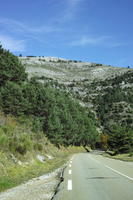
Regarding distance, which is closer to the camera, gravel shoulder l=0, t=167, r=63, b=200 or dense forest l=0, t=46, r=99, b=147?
gravel shoulder l=0, t=167, r=63, b=200

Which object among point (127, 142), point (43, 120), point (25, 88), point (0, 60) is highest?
point (0, 60)

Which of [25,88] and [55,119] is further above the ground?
[25,88]

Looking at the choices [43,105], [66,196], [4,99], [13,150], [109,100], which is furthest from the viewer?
[109,100]

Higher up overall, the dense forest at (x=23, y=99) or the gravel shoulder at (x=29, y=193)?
the dense forest at (x=23, y=99)

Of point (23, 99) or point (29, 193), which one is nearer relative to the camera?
point (29, 193)

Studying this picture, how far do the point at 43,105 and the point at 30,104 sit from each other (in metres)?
4.83

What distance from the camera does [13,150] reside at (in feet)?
55.1

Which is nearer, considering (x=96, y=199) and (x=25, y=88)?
(x=96, y=199)

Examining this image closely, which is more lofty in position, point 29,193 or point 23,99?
point 23,99

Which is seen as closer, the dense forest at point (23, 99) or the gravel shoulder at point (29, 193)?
the gravel shoulder at point (29, 193)

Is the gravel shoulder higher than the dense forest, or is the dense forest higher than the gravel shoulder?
the dense forest

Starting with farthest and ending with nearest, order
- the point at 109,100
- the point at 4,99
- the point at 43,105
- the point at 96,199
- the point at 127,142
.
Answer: the point at 109,100 → the point at 127,142 → the point at 43,105 → the point at 4,99 → the point at 96,199

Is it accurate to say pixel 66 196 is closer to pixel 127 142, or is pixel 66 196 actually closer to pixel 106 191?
pixel 106 191

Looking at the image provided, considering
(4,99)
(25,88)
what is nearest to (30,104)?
(25,88)
